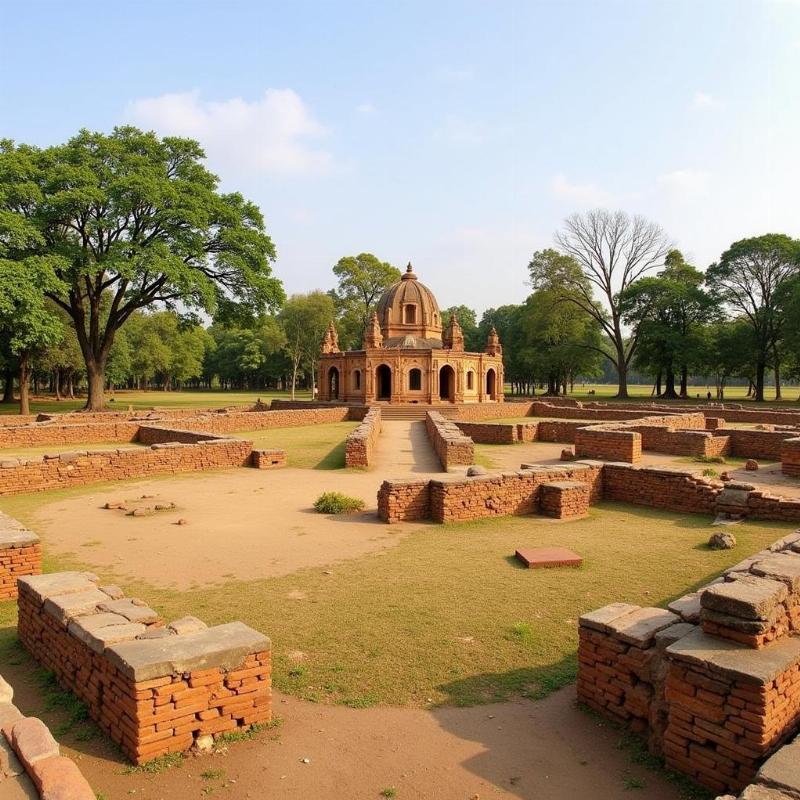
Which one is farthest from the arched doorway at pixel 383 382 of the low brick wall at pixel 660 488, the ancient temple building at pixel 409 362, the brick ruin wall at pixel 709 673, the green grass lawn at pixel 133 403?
the brick ruin wall at pixel 709 673

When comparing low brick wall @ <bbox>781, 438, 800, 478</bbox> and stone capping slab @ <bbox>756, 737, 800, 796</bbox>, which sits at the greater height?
low brick wall @ <bbox>781, 438, 800, 478</bbox>

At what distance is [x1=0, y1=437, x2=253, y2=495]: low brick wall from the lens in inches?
494

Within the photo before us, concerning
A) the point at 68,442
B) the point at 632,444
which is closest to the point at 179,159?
the point at 68,442

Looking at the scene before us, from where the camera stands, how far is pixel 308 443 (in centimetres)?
2091

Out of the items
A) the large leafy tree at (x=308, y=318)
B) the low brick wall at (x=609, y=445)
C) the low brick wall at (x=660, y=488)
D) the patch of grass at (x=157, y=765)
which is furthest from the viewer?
the large leafy tree at (x=308, y=318)

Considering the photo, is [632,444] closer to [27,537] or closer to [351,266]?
[27,537]

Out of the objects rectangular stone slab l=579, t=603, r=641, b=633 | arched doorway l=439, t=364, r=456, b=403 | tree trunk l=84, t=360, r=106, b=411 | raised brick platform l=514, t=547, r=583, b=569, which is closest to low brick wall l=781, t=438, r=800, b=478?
raised brick platform l=514, t=547, r=583, b=569

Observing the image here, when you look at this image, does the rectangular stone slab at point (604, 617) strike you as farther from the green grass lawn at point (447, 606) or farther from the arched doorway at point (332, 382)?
the arched doorway at point (332, 382)

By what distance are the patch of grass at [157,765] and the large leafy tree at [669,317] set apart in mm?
50516

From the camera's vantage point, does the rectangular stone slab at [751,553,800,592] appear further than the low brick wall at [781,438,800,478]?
No

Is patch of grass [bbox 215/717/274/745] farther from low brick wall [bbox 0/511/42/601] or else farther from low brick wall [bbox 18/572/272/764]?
low brick wall [bbox 0/511/42/601]

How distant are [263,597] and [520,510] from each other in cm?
547

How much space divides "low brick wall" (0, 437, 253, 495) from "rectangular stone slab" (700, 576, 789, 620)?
41.7 feet

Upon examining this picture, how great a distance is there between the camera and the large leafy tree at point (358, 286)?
6097cm
